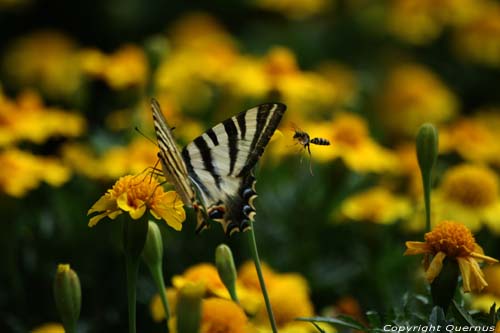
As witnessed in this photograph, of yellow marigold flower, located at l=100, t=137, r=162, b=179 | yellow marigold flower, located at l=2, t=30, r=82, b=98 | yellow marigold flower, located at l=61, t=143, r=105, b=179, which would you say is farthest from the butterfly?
yellow marigold flower, located at l=2, t=30, r=82, b=98

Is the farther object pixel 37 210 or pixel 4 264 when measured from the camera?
pixel 37 210

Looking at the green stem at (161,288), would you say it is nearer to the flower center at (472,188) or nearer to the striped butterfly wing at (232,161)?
the striped butterfly wing at (232,161)

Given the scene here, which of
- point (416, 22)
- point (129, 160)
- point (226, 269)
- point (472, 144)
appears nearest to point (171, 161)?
point (226, 269)

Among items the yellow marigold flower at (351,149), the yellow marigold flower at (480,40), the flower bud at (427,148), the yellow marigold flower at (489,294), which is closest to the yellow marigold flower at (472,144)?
the yellow marigold flower at (351,149)

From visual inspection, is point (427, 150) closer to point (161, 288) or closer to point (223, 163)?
point (223, 163)

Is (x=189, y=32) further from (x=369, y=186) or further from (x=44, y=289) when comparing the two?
(x=44, y=289)

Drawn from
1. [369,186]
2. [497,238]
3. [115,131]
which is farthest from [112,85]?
[497,238]
